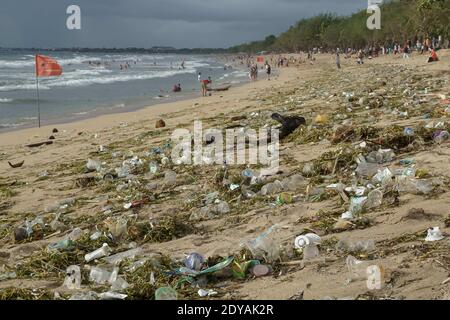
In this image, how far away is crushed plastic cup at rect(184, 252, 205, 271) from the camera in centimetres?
322

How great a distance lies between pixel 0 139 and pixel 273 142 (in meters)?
8.84

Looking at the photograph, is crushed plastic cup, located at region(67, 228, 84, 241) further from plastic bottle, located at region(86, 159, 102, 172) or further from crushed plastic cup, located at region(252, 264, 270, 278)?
plastic bottle, located at region(86, 159, 102, 172)

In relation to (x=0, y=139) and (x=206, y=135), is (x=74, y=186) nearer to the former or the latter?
(x=206, y=135)

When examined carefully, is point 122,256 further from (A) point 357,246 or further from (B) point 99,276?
(A) point 357,246

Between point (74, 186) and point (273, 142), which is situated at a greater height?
point (273, 142)

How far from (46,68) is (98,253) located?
13309mm

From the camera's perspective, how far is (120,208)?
5.15 meters

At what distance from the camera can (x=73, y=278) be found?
10.6 feet

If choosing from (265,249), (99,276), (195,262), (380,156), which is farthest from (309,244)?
(380,156)

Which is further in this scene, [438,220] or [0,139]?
[0,139]

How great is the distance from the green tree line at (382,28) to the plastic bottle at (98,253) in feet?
36.7

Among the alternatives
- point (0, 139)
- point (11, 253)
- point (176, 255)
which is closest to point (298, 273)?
point (176, 255)
